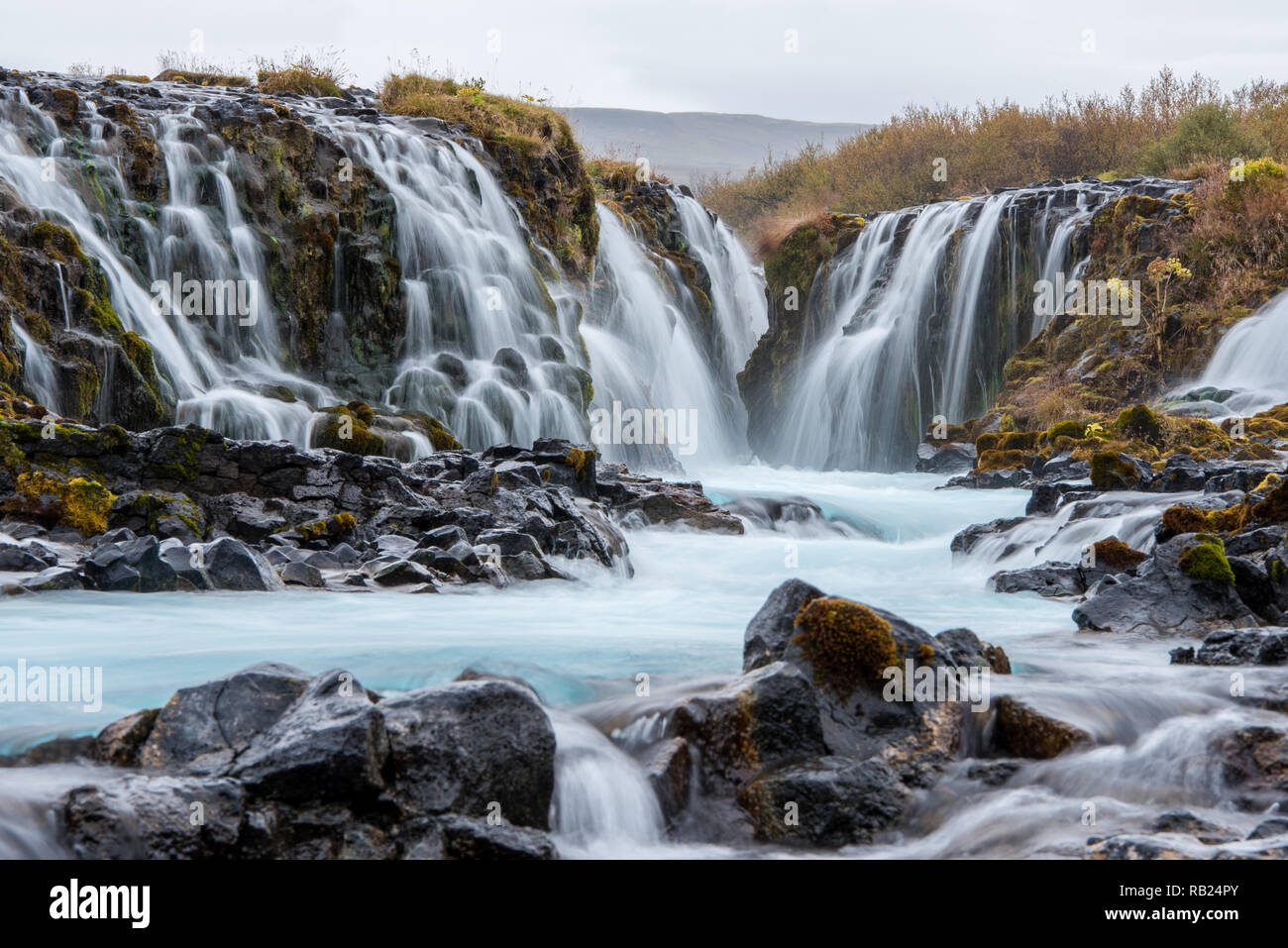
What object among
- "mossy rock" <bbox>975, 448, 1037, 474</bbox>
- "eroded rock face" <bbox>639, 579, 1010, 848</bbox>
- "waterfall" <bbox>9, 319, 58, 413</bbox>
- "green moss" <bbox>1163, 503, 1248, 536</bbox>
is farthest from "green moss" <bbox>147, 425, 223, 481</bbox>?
"mossy rock" <bbox>975, 448, 1037, 474</bbox>

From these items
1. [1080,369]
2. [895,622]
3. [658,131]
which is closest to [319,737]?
[895,622]

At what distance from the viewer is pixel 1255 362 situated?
18.6m

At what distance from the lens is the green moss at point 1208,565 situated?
7.28 meters

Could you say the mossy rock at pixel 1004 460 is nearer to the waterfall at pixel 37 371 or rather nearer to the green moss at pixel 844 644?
the green moss at pixel 844 644

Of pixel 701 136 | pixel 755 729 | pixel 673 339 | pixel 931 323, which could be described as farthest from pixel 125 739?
pixel 701 136

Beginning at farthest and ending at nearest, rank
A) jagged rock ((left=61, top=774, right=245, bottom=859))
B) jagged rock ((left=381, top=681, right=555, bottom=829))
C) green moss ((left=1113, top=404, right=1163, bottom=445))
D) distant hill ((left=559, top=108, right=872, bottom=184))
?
distant hill ((left=559, top=108, right=872, bottom=184)) → green moss ((left=1113, top=404, right=1163, bottom=445)) → jagged rock ((left=381, top=681, right=555, bottom=829)) → jagged rock ((left=61, top=774, right=245, bottom=859))

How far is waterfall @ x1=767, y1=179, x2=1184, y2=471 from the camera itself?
951 inches

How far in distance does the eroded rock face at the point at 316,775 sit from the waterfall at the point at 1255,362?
16427mm
